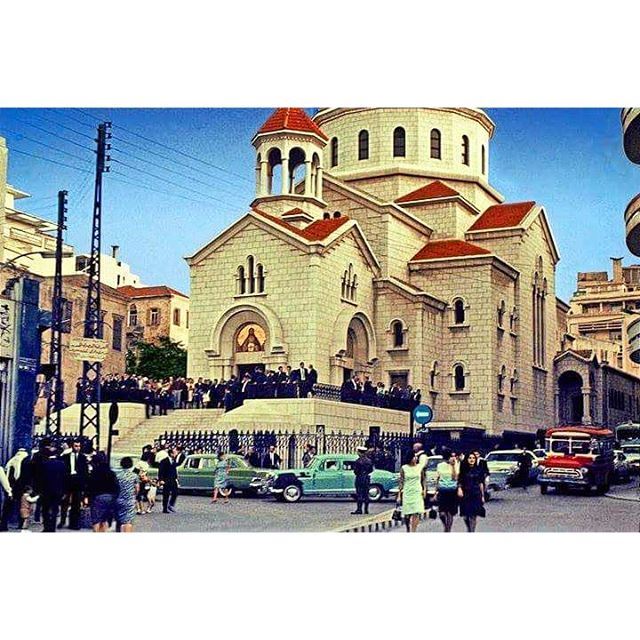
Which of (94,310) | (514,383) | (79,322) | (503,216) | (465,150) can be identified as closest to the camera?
(79,322)

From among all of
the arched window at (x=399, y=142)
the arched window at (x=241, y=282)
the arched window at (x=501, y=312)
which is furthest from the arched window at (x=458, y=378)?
the arched window at (x=399, y=142)

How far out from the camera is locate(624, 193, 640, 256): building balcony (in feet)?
43.7

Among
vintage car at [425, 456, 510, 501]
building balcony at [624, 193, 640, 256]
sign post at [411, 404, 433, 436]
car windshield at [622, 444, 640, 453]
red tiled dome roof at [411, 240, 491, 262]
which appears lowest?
vintage car at [425, 456, 510, 501]

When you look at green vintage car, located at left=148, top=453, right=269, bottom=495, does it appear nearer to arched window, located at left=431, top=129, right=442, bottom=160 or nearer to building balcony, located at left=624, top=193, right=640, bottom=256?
building balcony, located at left=624, top=193, right=640, bottom=256

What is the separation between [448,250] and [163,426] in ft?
18.6

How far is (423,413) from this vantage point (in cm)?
1541

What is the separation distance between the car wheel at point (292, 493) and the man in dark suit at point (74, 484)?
96.8 inches

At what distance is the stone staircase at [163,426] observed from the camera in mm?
13578

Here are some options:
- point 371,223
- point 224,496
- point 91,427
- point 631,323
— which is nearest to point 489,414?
point 631,323

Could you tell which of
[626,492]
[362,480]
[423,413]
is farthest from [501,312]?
[362,480]

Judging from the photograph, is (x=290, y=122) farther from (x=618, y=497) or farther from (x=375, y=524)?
(x=618, y=497)

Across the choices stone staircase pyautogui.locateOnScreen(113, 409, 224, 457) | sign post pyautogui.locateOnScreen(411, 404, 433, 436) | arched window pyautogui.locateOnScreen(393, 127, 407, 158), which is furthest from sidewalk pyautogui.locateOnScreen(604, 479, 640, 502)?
arched window pyautogui.locateOnScreen(393, 127, 407, 158)

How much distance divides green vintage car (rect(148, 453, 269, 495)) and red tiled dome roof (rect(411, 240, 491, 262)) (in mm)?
5412

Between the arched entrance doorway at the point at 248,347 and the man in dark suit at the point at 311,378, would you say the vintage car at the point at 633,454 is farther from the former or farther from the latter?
the arched entrance doorway at the point at 248,347
